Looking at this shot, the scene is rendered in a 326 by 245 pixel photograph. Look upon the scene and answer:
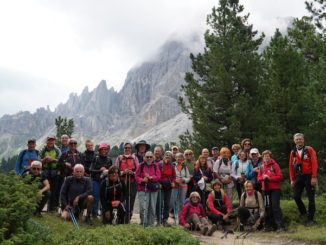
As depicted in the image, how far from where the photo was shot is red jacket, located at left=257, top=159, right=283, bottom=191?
28.7 ft

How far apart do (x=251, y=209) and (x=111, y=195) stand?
14.1 feet

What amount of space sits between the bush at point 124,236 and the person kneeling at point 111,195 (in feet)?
8.23

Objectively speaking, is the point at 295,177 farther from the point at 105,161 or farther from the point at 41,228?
the point at 41,228

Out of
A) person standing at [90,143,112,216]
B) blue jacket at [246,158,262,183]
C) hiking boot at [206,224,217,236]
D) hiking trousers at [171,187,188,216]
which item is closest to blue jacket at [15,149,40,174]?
person standing at [90,143,112,216]

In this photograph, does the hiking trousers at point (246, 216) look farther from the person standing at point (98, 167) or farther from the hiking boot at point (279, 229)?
the person standing at point (98, 167)

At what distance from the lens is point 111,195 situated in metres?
8.67

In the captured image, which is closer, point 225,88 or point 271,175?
point 271,175

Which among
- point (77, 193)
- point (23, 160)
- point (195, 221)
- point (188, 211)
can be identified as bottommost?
point (195, 221)

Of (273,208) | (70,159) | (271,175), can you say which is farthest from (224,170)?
(70,159)

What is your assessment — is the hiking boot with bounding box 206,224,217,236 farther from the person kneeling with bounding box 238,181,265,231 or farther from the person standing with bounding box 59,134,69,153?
the person standing with bounding box 59,134,69,153

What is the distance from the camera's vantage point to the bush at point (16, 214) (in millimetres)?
4043

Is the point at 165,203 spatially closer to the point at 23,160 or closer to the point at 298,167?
the point at 298,167

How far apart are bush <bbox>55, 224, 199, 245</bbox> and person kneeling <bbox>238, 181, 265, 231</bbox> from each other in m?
3.38

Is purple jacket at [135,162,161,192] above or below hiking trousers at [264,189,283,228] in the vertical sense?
above
